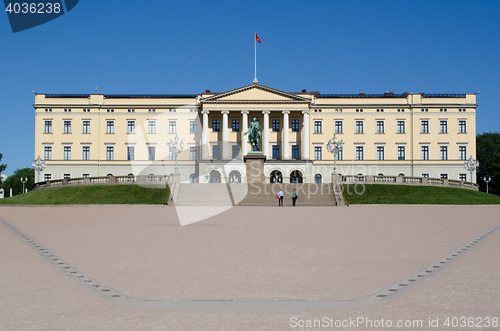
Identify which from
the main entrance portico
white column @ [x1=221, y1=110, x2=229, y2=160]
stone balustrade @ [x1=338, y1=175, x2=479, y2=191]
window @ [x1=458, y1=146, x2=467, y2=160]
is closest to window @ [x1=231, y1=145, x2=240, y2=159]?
the main entrance portico

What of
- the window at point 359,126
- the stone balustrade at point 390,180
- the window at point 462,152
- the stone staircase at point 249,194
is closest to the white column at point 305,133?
the window at point 359,126

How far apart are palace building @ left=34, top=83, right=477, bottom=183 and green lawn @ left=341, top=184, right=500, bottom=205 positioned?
86.9 ft

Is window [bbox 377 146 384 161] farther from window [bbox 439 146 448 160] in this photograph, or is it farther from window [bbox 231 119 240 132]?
window [bbox 231 119 240 132]

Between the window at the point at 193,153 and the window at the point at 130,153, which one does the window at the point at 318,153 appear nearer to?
the window at the point at 193,153

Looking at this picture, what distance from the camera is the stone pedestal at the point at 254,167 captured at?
59.8m

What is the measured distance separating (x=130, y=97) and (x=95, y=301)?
8020cm

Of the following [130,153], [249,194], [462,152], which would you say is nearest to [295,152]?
[462,152]

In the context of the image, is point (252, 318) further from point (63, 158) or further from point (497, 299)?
point (63, 158)

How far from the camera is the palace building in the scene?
83.6 metres

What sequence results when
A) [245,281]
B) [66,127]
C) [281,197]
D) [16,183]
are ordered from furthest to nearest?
[16,183] < [66,127] < [281,197] < [245,281]

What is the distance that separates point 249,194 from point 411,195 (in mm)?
17910

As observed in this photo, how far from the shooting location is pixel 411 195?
53312mm

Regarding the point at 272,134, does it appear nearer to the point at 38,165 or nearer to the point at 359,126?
the point at 359,126

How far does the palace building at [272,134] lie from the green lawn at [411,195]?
86.9 feet
